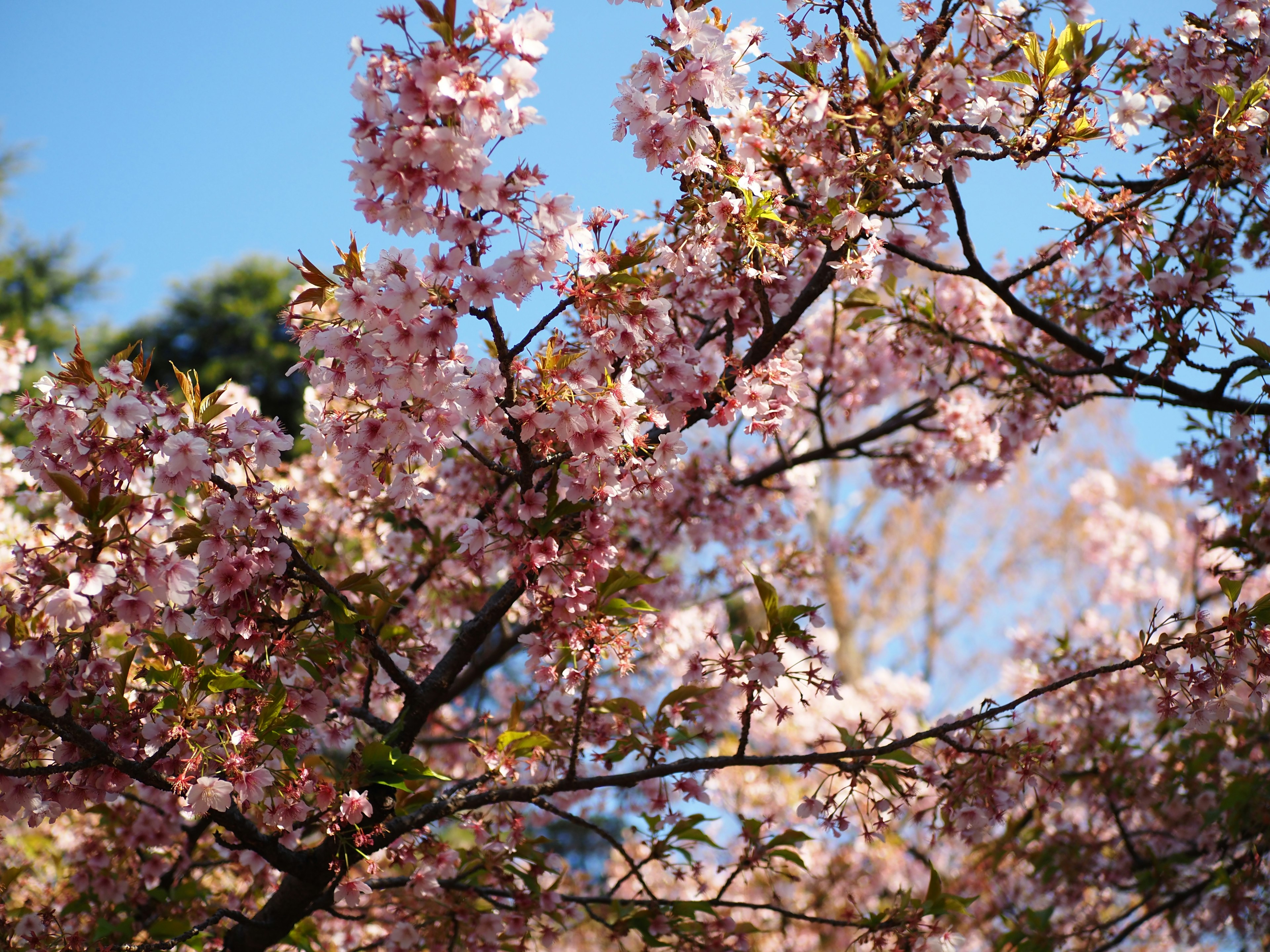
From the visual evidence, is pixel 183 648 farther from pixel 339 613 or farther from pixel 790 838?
pixel 790 838

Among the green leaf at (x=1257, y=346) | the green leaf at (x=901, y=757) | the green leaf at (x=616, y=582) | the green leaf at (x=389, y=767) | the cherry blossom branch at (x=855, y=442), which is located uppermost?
the cherry blossom branch at (x=855, y=442)

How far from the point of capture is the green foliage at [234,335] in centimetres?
1366

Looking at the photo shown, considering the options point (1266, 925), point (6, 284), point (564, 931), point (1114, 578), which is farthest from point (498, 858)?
point (6, 284)

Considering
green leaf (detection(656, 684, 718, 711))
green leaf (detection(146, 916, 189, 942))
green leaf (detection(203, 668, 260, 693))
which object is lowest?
green leaf (detection(146, 916, 189, 942))

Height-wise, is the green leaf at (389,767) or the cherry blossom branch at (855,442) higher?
the cherry blossom branch at (855,442)

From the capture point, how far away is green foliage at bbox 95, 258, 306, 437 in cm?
1366

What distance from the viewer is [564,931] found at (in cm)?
294

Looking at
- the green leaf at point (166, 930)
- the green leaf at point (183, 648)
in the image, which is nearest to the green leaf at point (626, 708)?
the green leaf at point (183, 648)

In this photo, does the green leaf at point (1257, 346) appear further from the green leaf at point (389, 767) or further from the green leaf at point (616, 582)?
the green leaf at point (389, 767)

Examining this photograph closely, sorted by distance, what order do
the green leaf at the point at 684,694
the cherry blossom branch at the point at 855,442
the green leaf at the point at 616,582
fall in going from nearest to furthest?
the green leaf at the point at 616,582
the green leaf at the point at 684,694
the cherry blossom branch at the point at 855,442

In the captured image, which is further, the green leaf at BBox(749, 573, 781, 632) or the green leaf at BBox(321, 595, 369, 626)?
the green leaf at BBox(749, 573, 781, 632)

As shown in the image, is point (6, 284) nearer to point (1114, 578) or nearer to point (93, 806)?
point (93, 806)

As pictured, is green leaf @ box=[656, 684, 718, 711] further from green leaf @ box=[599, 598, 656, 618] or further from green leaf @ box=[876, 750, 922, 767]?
green leaf @ box=[876, 750, 922, 767]

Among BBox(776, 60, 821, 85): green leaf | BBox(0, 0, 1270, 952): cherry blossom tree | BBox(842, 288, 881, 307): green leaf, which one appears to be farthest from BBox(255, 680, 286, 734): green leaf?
BBox(842, 288, 881, 307): green leaf
